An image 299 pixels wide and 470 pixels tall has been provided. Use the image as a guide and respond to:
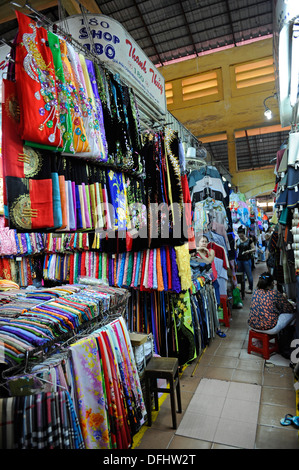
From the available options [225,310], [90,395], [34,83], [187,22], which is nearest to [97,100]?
[34,83]

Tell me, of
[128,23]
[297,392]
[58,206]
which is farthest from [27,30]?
[128,23]

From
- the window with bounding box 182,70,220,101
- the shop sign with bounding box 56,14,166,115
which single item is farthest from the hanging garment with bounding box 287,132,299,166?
the window with bounding box 182,70,220,101

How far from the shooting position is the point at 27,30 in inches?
62.3

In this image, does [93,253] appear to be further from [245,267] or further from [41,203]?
[245,267]

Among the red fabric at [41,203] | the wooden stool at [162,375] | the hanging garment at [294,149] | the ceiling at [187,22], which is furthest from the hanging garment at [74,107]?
the ceiling at [187,22]

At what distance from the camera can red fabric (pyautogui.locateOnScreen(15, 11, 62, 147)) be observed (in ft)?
4.99

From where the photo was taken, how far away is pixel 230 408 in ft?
10.5

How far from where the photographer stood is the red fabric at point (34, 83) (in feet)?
4.99

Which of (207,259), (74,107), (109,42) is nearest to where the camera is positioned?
(74,107)

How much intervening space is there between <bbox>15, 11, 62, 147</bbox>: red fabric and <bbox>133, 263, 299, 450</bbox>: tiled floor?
2800 mm

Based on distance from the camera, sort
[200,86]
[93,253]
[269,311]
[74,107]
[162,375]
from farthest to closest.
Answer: [200,86]
[269,311]
[93,253]
[162,375]
[74,107]

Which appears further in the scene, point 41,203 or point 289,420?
point 289,420

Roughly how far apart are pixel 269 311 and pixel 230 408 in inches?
63.7

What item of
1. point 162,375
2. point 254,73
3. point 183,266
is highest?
point 254,73
